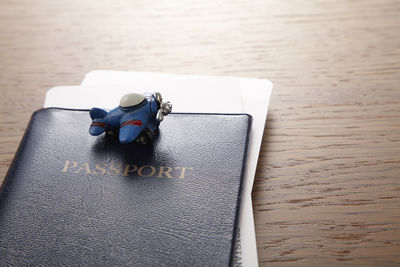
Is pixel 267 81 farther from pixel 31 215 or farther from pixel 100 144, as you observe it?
pixel 31 215

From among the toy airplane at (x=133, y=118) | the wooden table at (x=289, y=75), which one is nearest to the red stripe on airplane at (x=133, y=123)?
the toy airplane at (x=133, y=118)

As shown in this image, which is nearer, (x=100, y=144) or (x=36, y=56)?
(x=100, y=144)

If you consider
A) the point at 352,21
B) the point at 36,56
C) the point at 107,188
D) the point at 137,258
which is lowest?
the point at 137,258

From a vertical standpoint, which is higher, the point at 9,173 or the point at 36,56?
the point at 36,56

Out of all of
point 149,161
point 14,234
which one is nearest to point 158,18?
point 149,161

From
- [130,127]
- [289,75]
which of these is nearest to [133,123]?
[130,127]

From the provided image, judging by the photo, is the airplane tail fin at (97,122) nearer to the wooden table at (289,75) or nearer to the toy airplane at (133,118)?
the toy airplane at (133,118)

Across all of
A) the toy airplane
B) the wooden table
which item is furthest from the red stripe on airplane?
the wooden table
